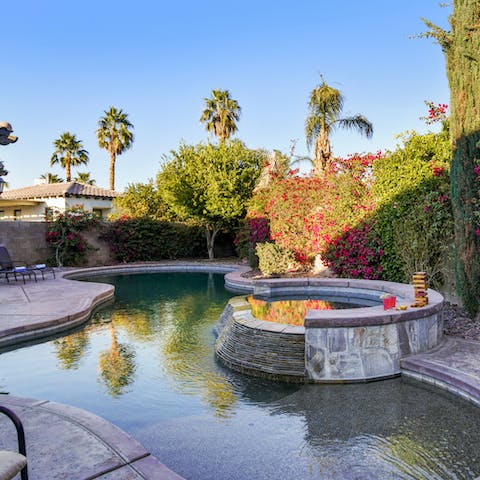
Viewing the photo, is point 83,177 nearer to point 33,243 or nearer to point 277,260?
point 33,243

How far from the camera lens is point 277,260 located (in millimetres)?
13719

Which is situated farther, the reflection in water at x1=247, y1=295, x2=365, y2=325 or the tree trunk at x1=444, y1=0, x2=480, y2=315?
the tree trunk at x1=444, y1=0, x2=480, y2=315

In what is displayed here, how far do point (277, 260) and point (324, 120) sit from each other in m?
9.83

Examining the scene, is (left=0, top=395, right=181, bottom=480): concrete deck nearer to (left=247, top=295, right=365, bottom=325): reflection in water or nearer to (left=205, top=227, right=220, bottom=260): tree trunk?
(left=247, top=295, right=365, bottom=325): reflection in water

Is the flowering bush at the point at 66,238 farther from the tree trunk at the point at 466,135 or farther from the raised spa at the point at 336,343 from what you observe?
the tree trunk at the point at 466,135

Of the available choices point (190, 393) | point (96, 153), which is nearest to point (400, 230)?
point (190, 393)

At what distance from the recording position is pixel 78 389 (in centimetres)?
513

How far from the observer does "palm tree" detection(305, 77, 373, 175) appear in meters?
20.3

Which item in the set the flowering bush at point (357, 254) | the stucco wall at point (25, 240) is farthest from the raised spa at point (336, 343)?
the stucco wall at point (25, 240)

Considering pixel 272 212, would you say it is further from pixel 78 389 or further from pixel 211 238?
pixel 78 389

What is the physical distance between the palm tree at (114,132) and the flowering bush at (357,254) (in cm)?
3059

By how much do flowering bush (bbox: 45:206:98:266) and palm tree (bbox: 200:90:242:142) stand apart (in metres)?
16.1

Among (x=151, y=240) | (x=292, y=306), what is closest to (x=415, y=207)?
(x=292, y=306)

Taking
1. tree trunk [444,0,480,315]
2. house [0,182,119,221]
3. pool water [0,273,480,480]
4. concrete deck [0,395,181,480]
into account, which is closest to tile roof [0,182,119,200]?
house [0,182,119,221]
